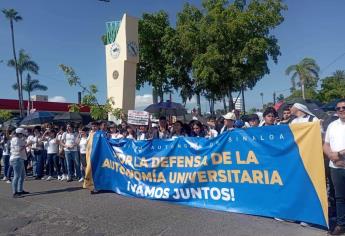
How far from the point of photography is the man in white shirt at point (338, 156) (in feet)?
16.8

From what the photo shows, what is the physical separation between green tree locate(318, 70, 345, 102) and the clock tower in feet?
89.9

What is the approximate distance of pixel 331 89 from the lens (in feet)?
145

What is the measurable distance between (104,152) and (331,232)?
5486 millimetres

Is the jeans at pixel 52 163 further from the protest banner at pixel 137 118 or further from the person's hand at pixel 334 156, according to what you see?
the person's hand at pixel 334 156

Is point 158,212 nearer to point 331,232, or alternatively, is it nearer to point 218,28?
point 331,232

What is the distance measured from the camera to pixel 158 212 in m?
6.80

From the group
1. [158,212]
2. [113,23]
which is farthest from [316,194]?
[113,23]

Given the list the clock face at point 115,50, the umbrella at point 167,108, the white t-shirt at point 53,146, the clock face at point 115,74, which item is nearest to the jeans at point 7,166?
the white t-shirt at point 53,146

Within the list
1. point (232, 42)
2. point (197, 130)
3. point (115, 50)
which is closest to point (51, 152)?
point (197, 130)

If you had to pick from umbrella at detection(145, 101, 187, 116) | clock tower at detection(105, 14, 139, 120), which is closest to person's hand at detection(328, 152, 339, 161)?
umbrella at detection(145, 101, 187, 116)

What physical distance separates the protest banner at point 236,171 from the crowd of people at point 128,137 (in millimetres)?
242

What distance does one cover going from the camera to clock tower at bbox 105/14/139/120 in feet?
72.8

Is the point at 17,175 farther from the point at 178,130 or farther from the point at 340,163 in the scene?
the point at 340,163

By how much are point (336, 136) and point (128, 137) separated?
18.4ft
